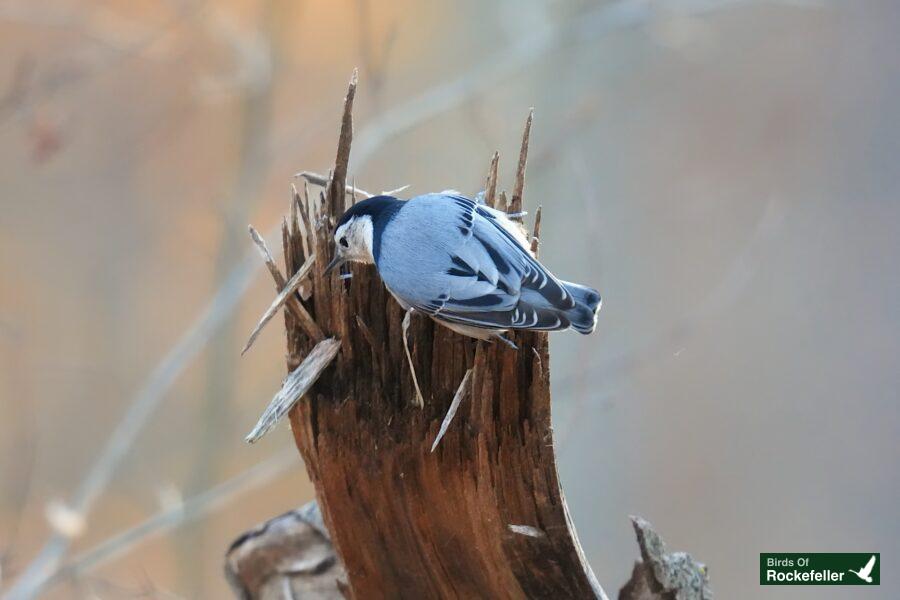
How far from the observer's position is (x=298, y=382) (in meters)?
1.19

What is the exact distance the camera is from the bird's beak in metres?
1.20

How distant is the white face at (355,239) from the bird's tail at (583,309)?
0.85ft

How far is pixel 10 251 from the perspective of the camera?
2.70 meters

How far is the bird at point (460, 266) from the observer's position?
3.63 feet

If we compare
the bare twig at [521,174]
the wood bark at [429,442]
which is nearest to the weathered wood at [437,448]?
the wood bark at [429,442]

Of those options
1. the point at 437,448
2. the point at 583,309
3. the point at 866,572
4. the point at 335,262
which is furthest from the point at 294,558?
the point at 866,572

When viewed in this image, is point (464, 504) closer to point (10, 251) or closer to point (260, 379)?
point (260, 379)

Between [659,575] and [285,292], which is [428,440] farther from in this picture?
[659,575]

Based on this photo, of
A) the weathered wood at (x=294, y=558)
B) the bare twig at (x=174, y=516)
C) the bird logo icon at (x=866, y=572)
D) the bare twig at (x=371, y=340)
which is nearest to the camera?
the bare twig at (x=371, y=340)

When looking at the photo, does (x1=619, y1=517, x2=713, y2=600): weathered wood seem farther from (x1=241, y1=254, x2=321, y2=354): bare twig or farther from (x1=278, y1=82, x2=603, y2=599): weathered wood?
(x1=241, y1=254, x2=321, y2=354): bare twig

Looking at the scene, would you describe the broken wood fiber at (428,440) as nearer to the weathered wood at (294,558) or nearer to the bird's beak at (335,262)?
the bird's beak at (335,262)

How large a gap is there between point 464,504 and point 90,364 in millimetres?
1830

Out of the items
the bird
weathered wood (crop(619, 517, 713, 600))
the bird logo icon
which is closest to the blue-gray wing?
the bird

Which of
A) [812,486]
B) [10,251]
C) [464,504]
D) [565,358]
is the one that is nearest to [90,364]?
[10,251]
